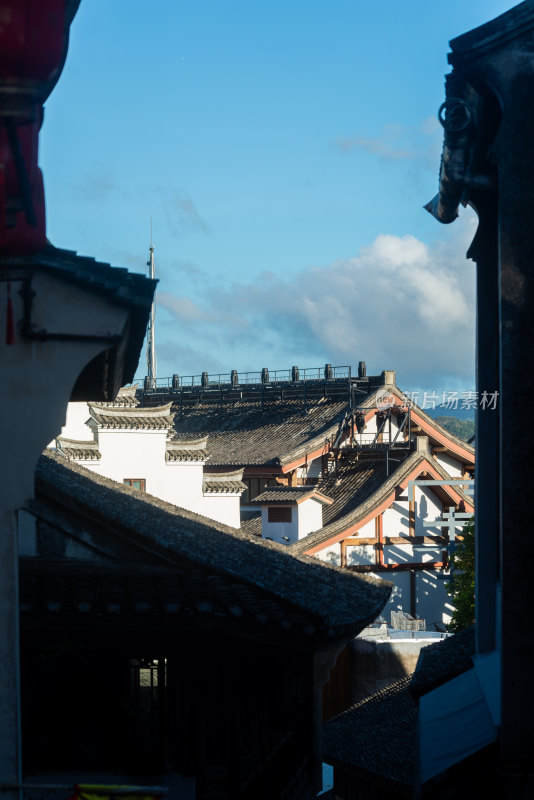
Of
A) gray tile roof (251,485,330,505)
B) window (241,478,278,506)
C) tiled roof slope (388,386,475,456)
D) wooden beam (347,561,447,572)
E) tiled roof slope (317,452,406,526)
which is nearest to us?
gray tile roof (251,485,330,505)

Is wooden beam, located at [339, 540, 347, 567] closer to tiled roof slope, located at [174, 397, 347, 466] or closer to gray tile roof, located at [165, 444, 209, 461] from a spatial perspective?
tiled roof slope, located at [174, 397, 347, 466]

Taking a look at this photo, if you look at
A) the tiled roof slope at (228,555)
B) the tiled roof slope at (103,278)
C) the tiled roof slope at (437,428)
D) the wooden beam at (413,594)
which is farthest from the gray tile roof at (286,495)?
the tiled roof slope at (103,278)

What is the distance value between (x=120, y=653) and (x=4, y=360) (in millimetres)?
3970

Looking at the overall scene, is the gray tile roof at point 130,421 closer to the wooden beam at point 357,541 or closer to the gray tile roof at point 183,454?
the gray tile roof at point 183,454

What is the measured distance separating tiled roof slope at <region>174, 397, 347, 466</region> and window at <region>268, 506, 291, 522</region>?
564cm

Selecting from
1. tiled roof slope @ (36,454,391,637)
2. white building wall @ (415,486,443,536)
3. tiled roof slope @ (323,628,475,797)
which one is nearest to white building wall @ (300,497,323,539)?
white building wall @ (415,486,443,536)

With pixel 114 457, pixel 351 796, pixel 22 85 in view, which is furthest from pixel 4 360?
pixel 114 457

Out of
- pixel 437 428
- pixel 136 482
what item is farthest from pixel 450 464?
pixel 136 482

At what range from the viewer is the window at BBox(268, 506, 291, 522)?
107 ft

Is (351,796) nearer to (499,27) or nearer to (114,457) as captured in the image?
(114,457)

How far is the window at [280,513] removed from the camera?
3272cm

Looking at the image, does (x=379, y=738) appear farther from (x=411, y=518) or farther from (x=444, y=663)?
(x=411, y=518)

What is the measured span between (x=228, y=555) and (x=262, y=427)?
3239 centimetres

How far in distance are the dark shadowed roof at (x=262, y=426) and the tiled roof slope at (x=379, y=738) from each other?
20.6m
